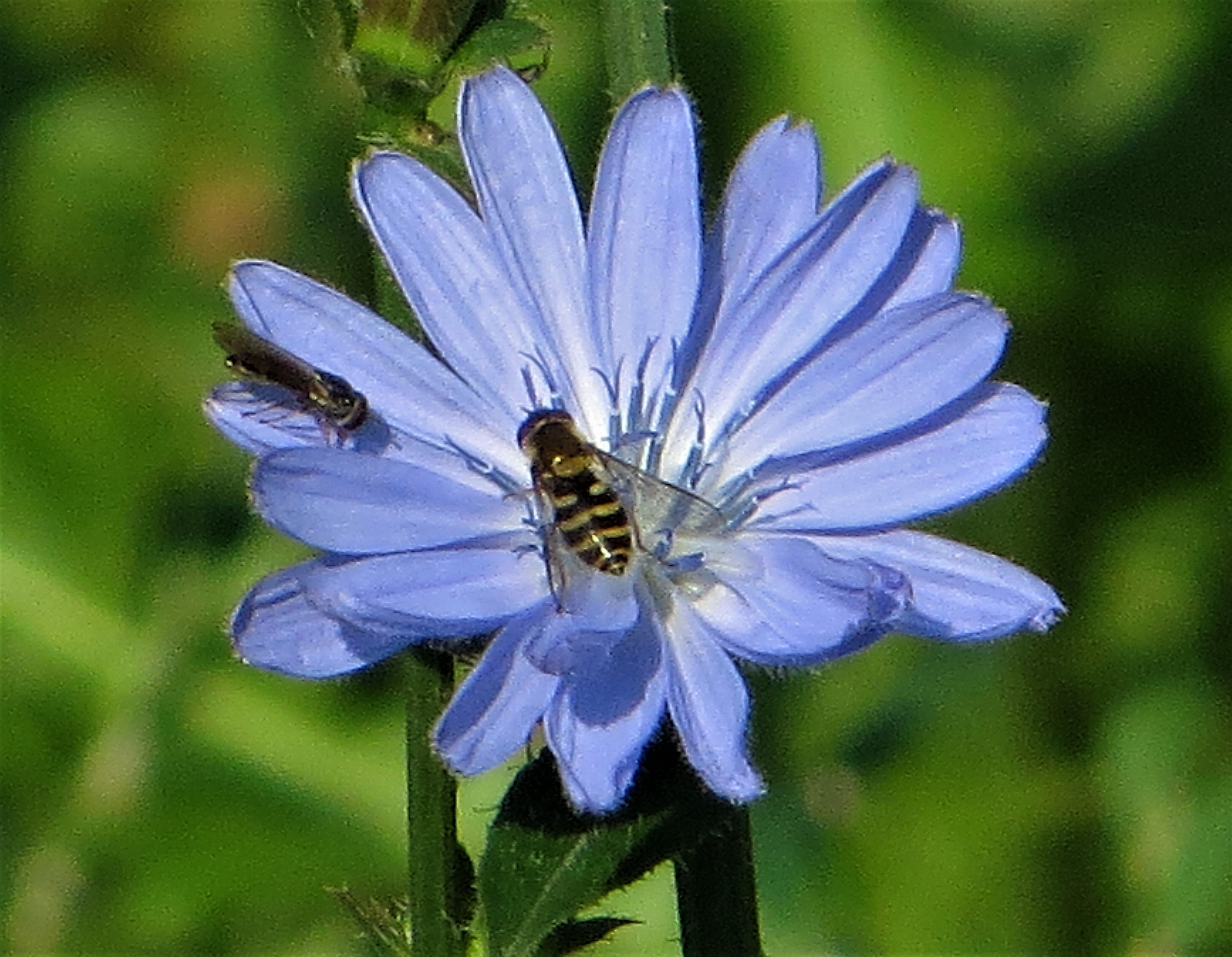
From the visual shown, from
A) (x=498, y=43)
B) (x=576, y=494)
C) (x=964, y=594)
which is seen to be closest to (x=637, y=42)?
(x=498, y=43)

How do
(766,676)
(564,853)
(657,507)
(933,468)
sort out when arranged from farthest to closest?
(766,676) < (657,507) < (933,468) < (564,853)

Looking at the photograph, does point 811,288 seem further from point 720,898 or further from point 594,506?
point 720,898

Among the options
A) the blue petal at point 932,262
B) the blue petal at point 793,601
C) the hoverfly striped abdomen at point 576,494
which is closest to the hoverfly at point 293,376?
the hoverfly striped abdomen at point 576,494

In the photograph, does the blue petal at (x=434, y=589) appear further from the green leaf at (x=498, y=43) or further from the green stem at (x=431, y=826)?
the green leaf at (x=498, y=43)

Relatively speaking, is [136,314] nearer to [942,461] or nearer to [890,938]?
[890,938]

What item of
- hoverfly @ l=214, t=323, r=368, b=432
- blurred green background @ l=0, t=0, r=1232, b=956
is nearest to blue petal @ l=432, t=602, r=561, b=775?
hoverfly @ l=214, t=323, r=368, b=432

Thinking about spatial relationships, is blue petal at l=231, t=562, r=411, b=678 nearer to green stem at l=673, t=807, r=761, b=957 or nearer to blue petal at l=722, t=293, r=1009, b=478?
green stem at l=673, t=807, r=761, b=957
